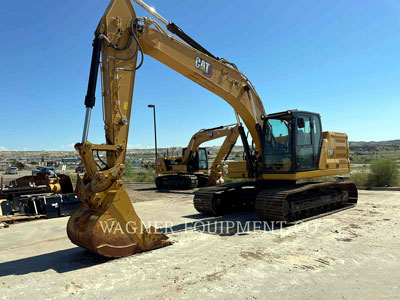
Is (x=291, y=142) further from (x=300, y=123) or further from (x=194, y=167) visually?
(x=194, y=167)

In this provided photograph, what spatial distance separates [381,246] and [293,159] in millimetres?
2992

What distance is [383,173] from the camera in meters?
15.4

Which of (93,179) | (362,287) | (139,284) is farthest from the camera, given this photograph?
(93,179)

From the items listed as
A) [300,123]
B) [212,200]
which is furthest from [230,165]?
[300,123]

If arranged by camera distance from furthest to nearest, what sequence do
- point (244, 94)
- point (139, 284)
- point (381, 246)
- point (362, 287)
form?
point (244, 94), point (381, 246), point (139, 284), point (362, 287)

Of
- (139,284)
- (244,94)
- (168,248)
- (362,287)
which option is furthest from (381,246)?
(244,94)

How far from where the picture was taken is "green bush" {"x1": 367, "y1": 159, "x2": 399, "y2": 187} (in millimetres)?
15180

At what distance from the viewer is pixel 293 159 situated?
8.34 meters

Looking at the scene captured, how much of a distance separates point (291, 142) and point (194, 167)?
12282mm

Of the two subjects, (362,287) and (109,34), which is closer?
(362,287)

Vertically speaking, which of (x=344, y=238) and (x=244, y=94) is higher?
(x=244, y=94)

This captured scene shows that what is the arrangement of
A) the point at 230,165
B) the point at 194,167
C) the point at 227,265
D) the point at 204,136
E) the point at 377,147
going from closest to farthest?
the point at 227,265 < the point at 230,165 < the point at 204,136 < the point at 194,167 < the point at 377,147

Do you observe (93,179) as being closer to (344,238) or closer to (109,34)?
(109,34)

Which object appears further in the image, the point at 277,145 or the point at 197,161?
the point at 197,161
